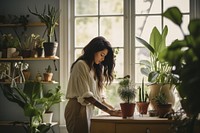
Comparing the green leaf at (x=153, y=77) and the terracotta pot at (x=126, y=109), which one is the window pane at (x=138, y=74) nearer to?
the green leaf at (x=153, y=77)

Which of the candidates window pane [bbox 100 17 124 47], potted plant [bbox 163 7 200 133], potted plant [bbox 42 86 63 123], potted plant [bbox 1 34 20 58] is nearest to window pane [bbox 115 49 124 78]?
window pane [bbox 100 17 124 47]

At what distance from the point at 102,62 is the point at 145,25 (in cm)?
93

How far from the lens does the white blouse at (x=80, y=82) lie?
313 cm

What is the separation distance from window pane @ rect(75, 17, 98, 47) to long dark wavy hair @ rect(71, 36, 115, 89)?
787mm

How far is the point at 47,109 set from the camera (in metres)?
4.00

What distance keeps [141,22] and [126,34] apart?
22 centimetres

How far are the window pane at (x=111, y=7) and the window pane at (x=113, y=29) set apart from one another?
71 millimetres

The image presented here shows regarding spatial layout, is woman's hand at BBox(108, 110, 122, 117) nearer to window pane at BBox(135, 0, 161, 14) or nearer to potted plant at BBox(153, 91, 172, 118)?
potted plant at BBox(153, 91, 172, 118)

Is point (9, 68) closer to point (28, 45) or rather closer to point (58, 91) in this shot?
point (28, 45)

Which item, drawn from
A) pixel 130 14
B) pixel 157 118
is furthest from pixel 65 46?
pixel 157 118

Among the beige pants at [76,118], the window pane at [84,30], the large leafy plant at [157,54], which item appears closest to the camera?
the beige pants at [76,118]

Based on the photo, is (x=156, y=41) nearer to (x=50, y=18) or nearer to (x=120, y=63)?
(x=120, y=63)

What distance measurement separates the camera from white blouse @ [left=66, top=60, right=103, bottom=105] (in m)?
3.13

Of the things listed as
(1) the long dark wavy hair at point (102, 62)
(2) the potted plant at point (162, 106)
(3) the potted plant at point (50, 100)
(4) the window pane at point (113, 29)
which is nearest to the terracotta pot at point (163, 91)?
(2) the potted plant at point (162, 106)
